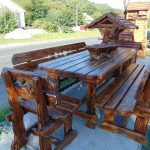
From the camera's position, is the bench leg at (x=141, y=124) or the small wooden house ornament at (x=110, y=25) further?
the small wooden house ornament at (x=110, y=25)

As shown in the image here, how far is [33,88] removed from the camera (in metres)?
2.29

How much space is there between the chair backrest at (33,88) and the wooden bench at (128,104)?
1027mm

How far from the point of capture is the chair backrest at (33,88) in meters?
2.23

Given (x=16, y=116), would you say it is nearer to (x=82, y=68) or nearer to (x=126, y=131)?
(x=82, y=68)

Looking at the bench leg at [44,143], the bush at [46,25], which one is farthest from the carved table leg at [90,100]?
the bush at [46,25]

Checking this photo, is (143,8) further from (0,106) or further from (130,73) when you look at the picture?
(0,106)

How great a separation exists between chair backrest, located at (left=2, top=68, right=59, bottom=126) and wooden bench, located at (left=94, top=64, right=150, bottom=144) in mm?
1027

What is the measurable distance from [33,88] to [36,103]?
0.32m

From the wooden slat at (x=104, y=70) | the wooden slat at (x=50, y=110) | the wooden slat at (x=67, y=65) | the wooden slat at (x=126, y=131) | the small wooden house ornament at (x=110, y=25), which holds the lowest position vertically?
the wooden slat at (x=126, y=131)

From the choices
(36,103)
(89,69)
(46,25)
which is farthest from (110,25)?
(46,25)

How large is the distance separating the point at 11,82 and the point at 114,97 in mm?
1721

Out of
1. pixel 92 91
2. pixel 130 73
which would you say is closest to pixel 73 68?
pixel 92 91

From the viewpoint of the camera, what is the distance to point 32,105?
108 inches

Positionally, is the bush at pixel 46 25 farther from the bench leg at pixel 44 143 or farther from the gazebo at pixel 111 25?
the bench leg at pixel 44 143
